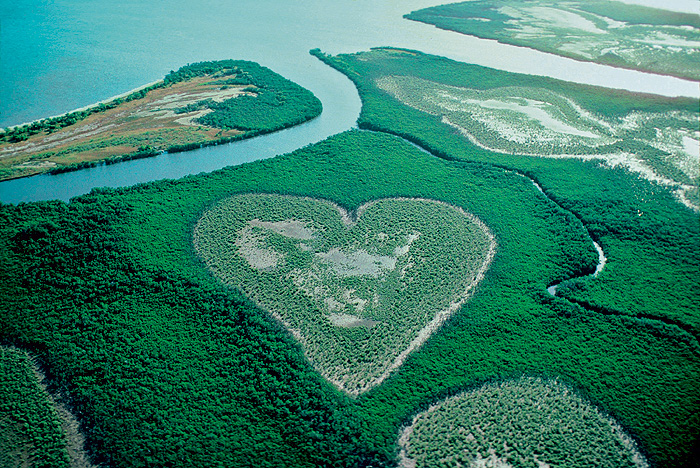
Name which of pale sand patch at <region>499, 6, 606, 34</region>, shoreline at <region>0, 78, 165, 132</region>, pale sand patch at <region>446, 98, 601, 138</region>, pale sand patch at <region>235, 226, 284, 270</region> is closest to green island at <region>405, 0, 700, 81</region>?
pale sand patch at <region>499, 6, 606, 34</region>

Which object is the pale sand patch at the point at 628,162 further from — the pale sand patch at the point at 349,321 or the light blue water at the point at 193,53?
the pale sand patch at the point at 349,321

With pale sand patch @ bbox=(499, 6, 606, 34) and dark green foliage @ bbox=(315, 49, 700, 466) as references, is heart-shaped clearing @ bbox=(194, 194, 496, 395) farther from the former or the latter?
Result: pale sand patch @ bbox=(499, 6, 606, 34)

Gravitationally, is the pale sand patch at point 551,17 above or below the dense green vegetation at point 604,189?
above

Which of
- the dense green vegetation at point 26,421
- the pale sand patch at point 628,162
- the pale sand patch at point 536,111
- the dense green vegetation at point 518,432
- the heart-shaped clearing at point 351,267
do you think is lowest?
the dense green vegetation at point 26,421


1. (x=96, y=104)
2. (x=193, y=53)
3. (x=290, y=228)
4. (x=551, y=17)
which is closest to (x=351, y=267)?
(x=290, y=228)

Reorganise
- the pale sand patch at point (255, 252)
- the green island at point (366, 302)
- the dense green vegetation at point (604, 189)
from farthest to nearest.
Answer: the pale sand patch at point (255, 252), the dense green vegetation at point (604, 189), the green island at point (366, 302)

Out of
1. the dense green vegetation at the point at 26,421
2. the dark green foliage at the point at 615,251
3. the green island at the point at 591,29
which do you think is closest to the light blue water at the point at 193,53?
the green island at the point at 591,29

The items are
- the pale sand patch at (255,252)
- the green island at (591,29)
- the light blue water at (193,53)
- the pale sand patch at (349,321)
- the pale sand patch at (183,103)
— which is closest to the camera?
the pale sand patch at (349,321)

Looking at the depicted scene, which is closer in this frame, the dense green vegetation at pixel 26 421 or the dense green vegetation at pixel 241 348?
the dense green vegetation at pixel 26 421
